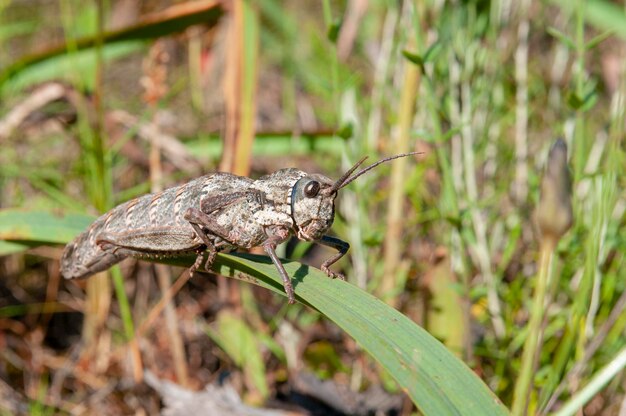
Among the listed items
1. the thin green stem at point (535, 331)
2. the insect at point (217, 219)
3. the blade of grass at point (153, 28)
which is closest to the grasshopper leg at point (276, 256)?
the insect at point (217, 219)

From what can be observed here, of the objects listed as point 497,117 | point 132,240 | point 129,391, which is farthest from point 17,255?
point 497,117

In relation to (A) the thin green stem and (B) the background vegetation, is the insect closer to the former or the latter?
(B) the background vegetation

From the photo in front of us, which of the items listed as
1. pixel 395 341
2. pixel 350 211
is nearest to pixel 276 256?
pixel 395 341

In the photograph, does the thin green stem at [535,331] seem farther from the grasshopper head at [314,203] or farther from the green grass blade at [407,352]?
the grasshopper head at [314,203]

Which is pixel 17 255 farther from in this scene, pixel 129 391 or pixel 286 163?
pixel 286 163

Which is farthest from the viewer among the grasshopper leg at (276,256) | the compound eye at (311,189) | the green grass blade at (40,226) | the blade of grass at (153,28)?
the blade of grass at (153,28)

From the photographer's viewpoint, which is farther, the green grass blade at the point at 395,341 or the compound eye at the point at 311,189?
the compound eye at the point at 311,189
